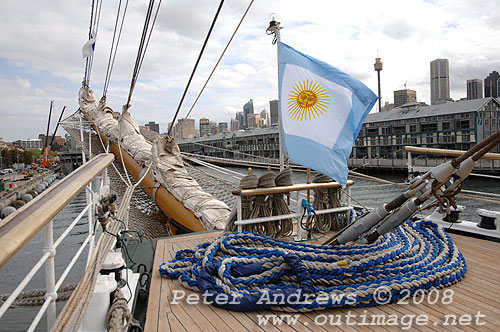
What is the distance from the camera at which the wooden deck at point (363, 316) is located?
2.07 meters

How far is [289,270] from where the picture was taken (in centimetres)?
254

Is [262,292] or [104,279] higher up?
[104,279]

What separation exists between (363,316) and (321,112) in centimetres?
202

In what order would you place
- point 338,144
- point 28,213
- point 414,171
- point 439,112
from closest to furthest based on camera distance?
point 28,213 → point 338,144 → point 414,171 → point 439,112

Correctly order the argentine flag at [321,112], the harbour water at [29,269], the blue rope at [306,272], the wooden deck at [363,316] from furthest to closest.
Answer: the harbour water at [29,269]
the argentine flag at [321,112]
the blue rope at [306,272]
the wooden deck at [363,316]

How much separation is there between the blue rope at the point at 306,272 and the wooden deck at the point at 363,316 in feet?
0.22

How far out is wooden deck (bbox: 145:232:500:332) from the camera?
207 cm

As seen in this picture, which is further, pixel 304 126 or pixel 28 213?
pixel 304 126

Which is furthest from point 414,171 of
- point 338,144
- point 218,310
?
point 218,310

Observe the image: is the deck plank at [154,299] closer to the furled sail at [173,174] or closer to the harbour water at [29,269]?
the harbour water at [29,269]

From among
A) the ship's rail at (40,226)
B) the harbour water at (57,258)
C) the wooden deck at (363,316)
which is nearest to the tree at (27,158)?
the harbour water at (57,258)

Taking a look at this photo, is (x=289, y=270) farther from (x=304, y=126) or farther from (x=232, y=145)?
(x=232, y=145)

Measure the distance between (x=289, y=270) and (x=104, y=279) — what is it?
4.18 feet

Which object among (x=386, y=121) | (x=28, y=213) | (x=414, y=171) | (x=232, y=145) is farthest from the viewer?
(x=232, y=145)
